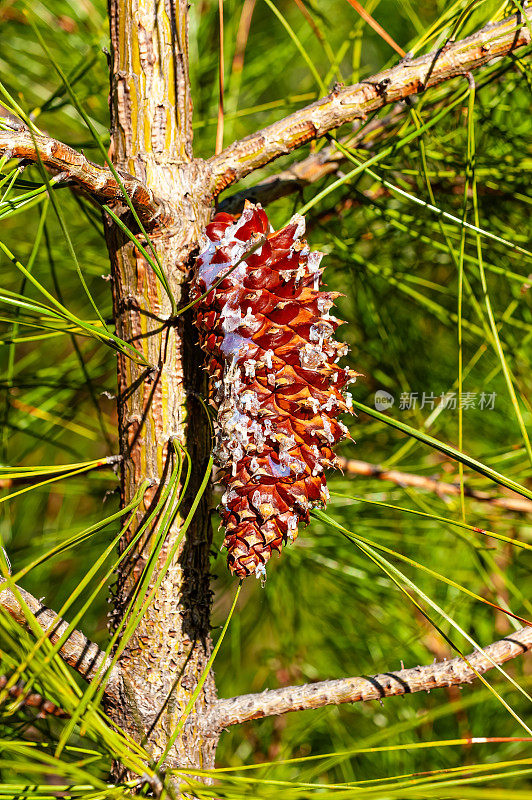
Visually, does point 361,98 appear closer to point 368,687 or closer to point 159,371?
point 159,371

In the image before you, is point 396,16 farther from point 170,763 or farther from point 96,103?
point 170,763

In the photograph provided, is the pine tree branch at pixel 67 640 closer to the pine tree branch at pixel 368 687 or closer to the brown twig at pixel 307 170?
the pine tree branch at pixel 368 687

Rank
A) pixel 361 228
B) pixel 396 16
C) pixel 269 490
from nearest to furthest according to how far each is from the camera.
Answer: pixel 269 490 < pixel 361 228 < pixel 396 16

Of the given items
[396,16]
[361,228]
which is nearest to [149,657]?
[361,228]

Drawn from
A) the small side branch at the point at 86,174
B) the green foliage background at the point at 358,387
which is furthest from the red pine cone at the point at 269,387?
the green foliage background at the point at 358,387

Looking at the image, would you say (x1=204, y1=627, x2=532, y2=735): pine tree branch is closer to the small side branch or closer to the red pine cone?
the red pine cone
